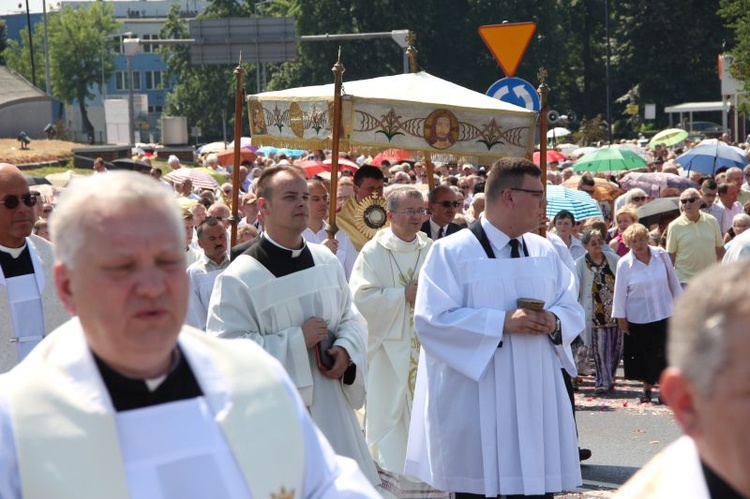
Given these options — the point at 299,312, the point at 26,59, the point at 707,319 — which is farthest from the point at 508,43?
the point at 26,59

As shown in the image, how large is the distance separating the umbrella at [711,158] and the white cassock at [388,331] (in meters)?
17.3

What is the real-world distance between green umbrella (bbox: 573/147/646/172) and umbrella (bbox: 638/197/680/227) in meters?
9.59

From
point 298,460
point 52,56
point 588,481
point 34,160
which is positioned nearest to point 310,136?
point 588,481

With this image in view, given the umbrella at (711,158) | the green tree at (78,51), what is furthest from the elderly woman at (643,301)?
the green tree at (78,51)

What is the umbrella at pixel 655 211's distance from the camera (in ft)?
53.7

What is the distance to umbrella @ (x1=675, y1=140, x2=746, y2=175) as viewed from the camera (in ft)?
81.9

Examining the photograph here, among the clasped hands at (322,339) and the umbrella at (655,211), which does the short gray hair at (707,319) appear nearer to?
the clasped hands at (322,339)

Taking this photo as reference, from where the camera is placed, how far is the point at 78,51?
95188mm

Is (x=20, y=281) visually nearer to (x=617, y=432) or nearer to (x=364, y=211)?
(x=364, y=211)

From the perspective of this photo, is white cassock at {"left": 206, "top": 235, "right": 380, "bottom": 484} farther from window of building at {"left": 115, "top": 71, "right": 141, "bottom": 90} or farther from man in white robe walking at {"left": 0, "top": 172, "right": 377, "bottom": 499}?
window of building at {"left": 115, "top": 71, "right": 141, "bottom": 90}

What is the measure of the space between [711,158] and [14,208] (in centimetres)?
2080

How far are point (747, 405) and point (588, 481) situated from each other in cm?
734

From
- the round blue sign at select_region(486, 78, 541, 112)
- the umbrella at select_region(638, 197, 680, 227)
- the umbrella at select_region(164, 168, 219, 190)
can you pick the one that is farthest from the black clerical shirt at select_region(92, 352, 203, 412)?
the umbrella at select_region(164, 168, 219, 190)

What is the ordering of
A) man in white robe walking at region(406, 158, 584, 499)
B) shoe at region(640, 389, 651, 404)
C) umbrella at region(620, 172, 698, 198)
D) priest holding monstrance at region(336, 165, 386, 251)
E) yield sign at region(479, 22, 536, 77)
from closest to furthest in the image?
man in white robe walking at region(406, 158, 584, 499) < priest holding monstrance at region(336, 165, 386, 251) < yield sign at region(479, 22, 536, 77) < shoe at region(640, 389, 651, 404) < umbrella at region(620, 172, 698, 198)
